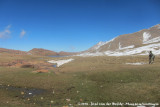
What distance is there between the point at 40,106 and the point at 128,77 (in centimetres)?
1927

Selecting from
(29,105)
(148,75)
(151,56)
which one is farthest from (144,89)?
(151,56)

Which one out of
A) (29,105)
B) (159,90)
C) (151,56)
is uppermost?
(151,56)

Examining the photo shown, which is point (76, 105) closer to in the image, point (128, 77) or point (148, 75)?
point (128, 77)

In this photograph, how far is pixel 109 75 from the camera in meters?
25.1

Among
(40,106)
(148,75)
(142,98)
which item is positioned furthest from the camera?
(148,75)

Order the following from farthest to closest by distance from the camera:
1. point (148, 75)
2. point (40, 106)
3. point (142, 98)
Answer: point (148, 75)
point (142, 98)
point (40, 106)

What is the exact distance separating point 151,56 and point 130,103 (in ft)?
105

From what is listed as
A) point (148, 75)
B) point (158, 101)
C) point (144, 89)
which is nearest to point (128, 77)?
point (148, 75)

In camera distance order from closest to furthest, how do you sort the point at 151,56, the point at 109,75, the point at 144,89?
1. the point at 144,89
2. the point at 109,75
3. the point at 151,56

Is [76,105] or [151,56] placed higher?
[151,56]

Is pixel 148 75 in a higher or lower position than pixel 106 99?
higher

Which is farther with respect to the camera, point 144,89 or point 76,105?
point 144,89

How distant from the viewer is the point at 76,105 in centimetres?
1142

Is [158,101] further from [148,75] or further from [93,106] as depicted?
[148,75]
